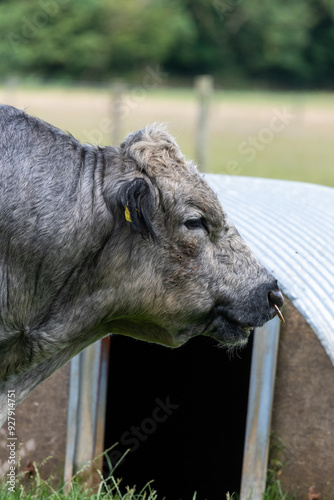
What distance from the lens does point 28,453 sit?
5023 millimetres

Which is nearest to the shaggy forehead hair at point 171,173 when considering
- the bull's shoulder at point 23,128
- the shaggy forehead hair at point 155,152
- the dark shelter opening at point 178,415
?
the shaggy forehead hair at point 155,152

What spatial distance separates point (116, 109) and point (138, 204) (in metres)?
13.9

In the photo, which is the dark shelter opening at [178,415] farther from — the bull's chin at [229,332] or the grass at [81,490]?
the bull's chin at [229,332]

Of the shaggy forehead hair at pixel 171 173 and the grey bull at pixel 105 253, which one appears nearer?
the grey bull at pixel 105 253

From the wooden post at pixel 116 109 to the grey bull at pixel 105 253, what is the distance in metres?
12.9

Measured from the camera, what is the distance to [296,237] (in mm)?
4438

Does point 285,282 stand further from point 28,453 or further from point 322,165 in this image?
point 322,165

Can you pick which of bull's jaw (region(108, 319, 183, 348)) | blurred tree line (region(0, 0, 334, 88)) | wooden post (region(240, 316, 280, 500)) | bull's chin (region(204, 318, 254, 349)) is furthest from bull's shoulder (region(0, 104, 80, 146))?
blurred tree line (region(0, 0, 334, 88))

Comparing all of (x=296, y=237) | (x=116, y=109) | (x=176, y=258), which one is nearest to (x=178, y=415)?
(x=296, y=237)

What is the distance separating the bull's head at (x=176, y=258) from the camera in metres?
3.22

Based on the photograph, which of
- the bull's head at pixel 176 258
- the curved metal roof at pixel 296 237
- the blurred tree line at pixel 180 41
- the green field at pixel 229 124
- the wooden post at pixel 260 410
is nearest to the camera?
the bull's head at pixel 176 258

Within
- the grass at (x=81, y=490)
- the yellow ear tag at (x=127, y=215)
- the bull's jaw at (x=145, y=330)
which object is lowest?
the grass at (x=81, y=490)

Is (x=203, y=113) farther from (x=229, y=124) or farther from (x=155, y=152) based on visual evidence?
(x=155, y=152)

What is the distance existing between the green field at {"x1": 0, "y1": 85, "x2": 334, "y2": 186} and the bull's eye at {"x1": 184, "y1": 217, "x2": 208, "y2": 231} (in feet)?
44.4
